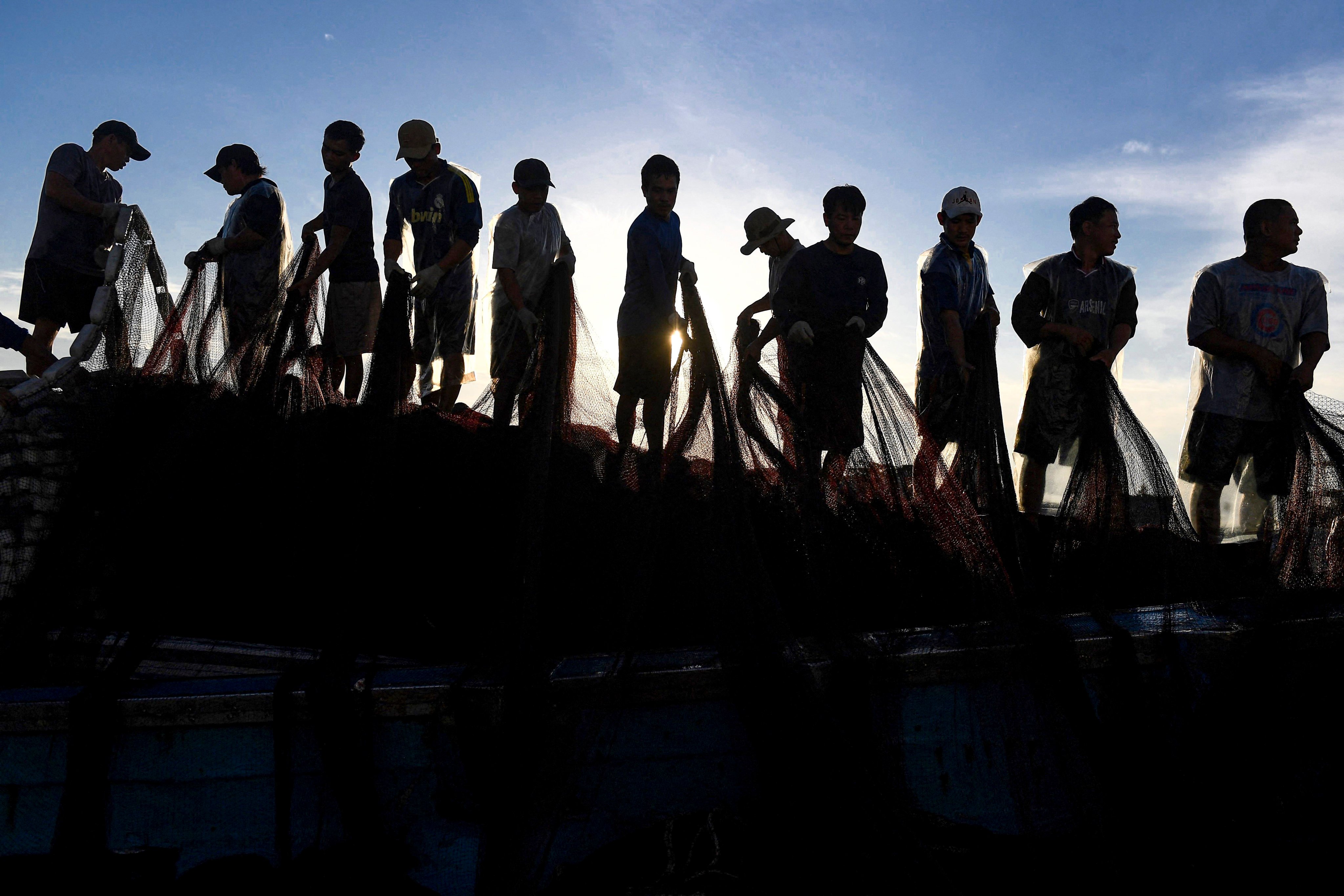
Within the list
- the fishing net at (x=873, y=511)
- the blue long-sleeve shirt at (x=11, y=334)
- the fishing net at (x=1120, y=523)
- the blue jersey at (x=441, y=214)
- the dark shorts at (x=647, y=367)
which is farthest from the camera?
the blue jersey at (x=441, y=214)

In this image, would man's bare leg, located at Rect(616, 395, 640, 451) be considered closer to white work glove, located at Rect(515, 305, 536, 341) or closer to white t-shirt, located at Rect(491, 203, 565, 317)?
white work glove, located at Rect(515, 305, 536, 341)

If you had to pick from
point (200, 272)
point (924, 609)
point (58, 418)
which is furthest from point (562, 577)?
point (200, 272)

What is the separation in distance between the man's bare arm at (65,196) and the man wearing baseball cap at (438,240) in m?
1.63

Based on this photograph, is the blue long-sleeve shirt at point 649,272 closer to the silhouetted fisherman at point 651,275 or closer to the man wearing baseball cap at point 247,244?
the silhouetted fisherman at point 651,275

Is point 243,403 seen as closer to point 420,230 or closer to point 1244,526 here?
point 420,230

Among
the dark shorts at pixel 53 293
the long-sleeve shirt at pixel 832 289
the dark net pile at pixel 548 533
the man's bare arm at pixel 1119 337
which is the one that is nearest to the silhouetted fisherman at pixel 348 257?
the dark net pile at pixel 548 533

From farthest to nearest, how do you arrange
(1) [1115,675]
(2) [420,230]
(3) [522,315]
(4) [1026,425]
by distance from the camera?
(2) [420,230] → (4) [1026,425] → (3) [522,315] → (1) [1115,675]

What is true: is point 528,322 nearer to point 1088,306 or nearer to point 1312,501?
point 1088,306

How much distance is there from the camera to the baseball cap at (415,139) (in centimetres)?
486

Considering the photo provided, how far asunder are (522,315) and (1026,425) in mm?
2553

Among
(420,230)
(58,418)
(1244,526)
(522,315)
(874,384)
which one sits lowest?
(1244,526)

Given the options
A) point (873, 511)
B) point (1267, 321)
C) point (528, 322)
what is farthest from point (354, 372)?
A: point (1267, 321)

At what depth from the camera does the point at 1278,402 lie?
419 centimetres

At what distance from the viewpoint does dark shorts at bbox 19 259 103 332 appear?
4.85 meters
